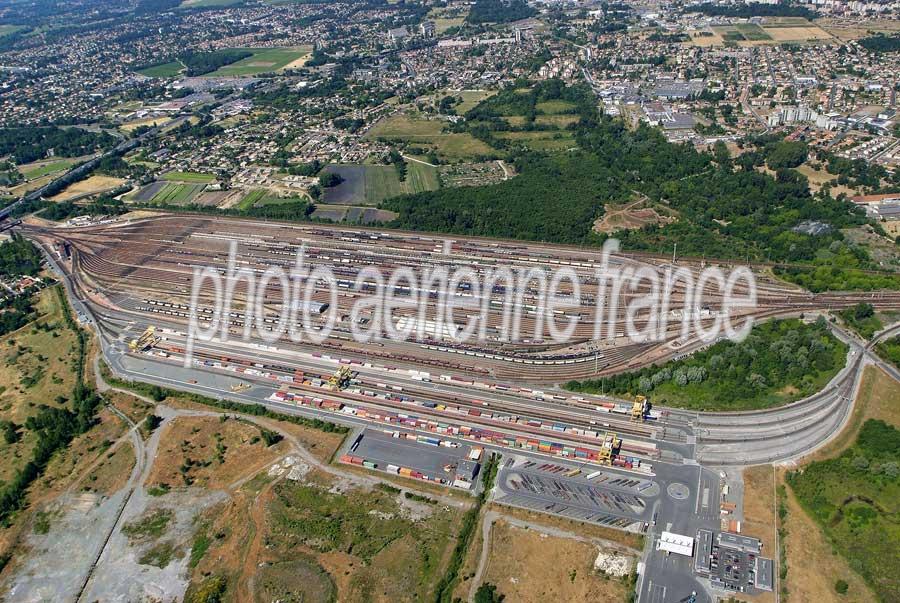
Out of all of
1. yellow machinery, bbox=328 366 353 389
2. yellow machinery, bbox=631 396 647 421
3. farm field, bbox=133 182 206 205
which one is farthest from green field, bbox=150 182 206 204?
yellow machinery, bbox=631 396 647 421

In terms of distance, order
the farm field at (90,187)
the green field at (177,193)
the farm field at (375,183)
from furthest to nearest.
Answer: the farm field at (90,187) < the green field at (177,193) < the farm field at (375,183)

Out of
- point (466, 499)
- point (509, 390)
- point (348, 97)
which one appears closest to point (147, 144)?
point (348, 97)

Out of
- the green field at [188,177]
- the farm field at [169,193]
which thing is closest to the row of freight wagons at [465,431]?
the farm field at [169,193]

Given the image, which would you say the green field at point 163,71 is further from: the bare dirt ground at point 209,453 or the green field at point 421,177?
the bare dirt ground at point 209,453

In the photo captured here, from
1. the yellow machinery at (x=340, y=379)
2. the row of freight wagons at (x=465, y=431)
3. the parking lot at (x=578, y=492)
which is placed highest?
the yellow machinery at (x=340, y=379)

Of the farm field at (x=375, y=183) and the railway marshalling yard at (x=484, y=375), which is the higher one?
the farm field at (x=375, y=183)

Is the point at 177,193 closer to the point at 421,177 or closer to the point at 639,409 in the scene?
the point at 421,177

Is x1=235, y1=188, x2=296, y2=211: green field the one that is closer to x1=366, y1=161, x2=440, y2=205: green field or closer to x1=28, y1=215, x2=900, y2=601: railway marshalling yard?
x1=28, y1=215, x2=900, y2=601: railway marshalling yard
